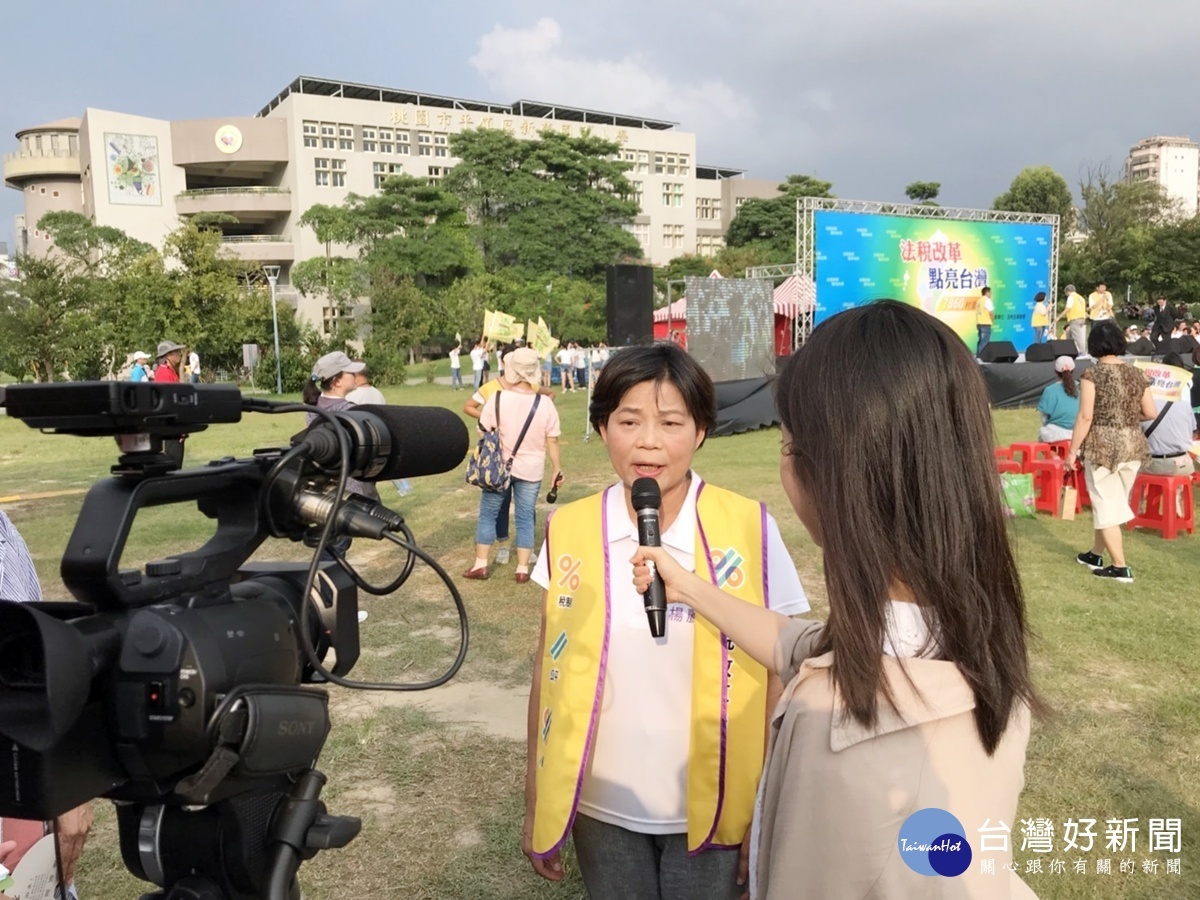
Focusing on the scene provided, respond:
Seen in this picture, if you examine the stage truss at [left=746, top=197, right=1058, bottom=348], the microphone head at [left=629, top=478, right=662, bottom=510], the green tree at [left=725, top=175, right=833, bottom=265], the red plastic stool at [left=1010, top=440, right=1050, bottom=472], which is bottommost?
the red plastic stool at [left=1010, top=440, right=1050, bottom=472]

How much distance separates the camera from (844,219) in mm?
17703

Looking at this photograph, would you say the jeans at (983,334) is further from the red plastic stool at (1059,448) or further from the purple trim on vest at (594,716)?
the purple trim on vest at (594,716)

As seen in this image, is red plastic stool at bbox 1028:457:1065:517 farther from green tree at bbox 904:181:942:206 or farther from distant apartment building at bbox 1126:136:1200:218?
distant apartment building at bbox 1126:136:1200:218

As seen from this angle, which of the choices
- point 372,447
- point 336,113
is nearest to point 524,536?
point 372,447

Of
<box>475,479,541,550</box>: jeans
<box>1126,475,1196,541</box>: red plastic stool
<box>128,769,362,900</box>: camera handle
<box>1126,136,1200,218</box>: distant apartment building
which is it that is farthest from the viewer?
<box>1126,136,1200,218</box>: distant apartment building

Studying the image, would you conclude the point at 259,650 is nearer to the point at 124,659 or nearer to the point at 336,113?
the point at 124,659

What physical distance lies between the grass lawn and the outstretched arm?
1.43 feet

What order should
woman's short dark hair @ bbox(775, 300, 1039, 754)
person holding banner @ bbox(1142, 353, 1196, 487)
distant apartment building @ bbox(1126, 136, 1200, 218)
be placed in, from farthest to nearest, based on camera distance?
distant apartment building @ bbox(1126, 136, 1200, 218) < person holding banner @ bbox(1142, 353, 1196, 487) < woman's short dark hair @ bbox(775, 300, 1039, 754)

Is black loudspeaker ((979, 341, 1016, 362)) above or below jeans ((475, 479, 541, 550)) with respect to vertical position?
above

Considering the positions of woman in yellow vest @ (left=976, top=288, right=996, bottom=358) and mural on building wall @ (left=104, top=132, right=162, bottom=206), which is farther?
mural on building wall @ (left=104, top=132, right=162, bottom=206)

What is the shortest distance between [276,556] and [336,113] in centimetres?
5236

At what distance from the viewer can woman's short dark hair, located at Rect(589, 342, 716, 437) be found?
6.72 ft

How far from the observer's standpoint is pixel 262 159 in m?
51.3

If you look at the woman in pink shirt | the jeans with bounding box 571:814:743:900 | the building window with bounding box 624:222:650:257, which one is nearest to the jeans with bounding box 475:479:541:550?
the woman in pink shirt
